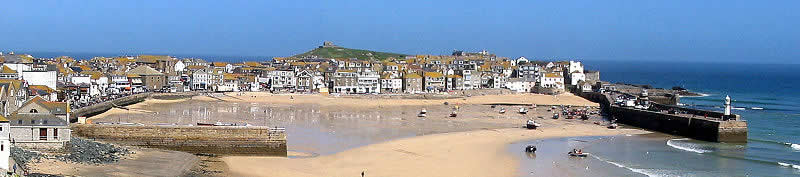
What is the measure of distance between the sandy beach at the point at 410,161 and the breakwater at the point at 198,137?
3.46 ft

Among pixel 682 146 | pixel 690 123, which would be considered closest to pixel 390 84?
pixel 690 123

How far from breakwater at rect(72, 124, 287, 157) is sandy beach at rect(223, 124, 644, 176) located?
1.06 meters

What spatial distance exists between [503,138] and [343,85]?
3663 cm

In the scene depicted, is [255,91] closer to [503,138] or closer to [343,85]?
[343,85]

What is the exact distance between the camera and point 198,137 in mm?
31781

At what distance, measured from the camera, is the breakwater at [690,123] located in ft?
131

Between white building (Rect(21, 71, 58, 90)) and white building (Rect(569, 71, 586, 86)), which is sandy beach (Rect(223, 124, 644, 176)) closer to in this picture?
white building (Rect(21, 71, 58, 90))

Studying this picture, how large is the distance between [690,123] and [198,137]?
2398cm

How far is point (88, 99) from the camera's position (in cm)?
5338

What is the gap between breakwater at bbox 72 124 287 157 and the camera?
31.5 meters

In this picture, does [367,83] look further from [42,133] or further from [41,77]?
[42,133]

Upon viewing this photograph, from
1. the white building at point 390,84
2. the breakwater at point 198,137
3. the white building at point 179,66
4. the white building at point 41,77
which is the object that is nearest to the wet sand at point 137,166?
the breakwater at point 198,137

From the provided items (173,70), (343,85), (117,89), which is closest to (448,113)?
(343,85)

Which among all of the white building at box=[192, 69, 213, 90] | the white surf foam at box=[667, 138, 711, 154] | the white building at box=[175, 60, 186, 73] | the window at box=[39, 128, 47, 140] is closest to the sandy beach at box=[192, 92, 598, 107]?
the white building at box=[192, 69, 213, 90]
